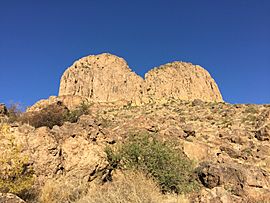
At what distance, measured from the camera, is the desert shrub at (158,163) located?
36.9 ft

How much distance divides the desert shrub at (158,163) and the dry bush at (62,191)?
212cm

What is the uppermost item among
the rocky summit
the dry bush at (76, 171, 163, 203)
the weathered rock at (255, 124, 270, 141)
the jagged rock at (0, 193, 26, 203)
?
the weathered rock at (255, 124, 270, 141)

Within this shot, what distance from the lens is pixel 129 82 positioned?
9225cm

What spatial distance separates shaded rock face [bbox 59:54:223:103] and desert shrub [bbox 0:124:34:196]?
74540 mm

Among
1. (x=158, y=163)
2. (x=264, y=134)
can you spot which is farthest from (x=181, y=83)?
(x=158, y=163)

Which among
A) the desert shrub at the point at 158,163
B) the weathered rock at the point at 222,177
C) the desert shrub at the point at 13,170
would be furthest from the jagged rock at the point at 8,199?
the weathered rock at the point at 222,177

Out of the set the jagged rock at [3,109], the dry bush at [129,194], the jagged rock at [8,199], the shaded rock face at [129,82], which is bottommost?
the jagged rock at [8,199]

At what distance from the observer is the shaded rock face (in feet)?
290

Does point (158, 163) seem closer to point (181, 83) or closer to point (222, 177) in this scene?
point (222, 177)

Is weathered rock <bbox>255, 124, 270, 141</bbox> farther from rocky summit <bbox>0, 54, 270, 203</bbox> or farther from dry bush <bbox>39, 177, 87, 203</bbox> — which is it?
dry bush <bbox>39, 177, 87, 203</bbox>

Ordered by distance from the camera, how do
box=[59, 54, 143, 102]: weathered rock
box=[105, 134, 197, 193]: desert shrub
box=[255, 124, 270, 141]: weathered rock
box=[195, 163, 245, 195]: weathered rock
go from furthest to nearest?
box=[59, 54, 143, 102]: weathered rock, box=[255, 124, 270, 141]: weathered rock, box=[105, 134, 197, 193]: desert shrub, box=[195, 163, 245, 195]: weathered rock

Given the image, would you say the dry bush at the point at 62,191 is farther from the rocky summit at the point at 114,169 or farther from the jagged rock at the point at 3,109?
the jagged rock at the point at 3,109

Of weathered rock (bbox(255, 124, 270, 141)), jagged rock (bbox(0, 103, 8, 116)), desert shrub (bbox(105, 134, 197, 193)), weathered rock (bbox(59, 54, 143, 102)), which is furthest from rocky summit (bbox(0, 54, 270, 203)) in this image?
weathered rock (bbox(59, 54, 143, 102))

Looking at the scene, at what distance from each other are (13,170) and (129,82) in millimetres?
83616
